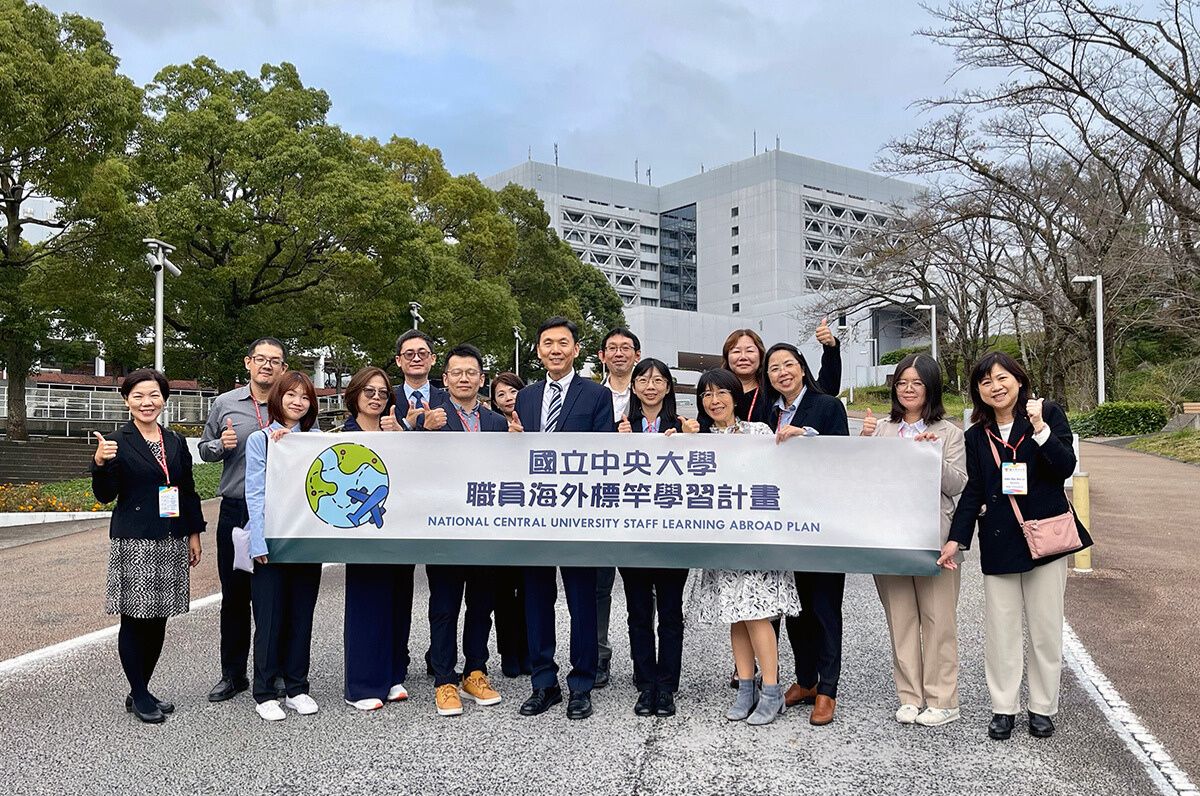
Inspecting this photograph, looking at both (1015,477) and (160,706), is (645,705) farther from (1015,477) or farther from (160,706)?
(160,706)

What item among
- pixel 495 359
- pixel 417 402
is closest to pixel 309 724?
pixel 417 402

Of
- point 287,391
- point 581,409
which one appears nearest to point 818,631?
point 581,409

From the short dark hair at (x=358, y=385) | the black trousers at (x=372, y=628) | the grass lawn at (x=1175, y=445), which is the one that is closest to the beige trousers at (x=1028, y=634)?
the black trousers at (x=372, y=628)

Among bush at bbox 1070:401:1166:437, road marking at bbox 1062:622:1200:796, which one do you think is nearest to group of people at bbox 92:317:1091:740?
road marking at bbox 1062:622:1200:796

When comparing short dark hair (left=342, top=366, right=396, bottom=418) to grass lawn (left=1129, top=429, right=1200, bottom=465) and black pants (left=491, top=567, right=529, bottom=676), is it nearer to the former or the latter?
black pants (left=491, top=567, right=529, bottom=676)

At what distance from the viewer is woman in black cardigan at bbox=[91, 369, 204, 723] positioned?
4.59 m

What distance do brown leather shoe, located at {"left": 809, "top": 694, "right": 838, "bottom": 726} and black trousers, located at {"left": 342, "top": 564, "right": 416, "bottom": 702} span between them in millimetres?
2155

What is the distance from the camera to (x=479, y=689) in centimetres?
487

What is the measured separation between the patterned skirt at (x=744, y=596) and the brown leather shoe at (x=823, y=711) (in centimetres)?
42

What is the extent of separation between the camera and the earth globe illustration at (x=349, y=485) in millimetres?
4996

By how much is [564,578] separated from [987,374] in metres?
2.30

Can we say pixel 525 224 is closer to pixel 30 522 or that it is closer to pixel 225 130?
pixel 225 130

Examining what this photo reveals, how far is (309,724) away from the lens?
4570 mm

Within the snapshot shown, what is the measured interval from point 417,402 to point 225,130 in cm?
2034
